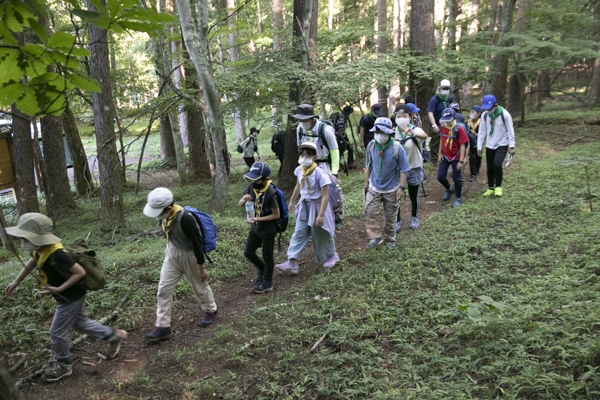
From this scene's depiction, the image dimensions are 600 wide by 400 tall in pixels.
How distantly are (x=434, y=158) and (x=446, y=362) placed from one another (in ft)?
32.2

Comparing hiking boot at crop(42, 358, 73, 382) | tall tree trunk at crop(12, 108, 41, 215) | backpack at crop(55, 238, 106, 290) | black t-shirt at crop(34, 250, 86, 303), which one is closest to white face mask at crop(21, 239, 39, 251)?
black t-shirt at crop(34, 250, 86, 303)

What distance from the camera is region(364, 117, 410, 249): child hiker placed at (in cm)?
616

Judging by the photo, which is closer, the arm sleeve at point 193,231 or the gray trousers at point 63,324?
the gray trousers at point 63,324

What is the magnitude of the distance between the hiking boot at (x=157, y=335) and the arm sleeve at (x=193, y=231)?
90cm

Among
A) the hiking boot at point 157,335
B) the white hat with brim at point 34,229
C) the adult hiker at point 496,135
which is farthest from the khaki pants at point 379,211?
the white hat with brim at point 34,229

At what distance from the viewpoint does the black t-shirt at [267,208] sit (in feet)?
17.1

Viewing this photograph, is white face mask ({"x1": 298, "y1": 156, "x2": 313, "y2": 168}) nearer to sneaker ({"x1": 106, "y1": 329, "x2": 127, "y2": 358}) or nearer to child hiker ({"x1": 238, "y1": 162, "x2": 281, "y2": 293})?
child hiker ({"x1": 238, "y1": 162, "x2": 281, "y2": 293})

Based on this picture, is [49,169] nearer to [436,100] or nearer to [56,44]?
[436,100]

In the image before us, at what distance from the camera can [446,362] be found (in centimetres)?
350

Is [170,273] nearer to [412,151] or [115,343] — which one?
[115,343]

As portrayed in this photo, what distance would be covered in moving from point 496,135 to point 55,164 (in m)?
11.8

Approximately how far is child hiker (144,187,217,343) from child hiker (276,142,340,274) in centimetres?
171

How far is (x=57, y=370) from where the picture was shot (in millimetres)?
3852

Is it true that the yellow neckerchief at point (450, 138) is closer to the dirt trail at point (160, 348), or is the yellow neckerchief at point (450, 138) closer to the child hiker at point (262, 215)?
the dirt trail at point (160, 348)
